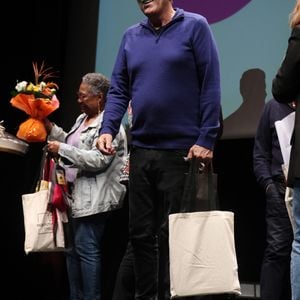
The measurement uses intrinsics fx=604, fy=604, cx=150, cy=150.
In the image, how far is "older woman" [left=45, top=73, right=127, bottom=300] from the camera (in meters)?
2.81

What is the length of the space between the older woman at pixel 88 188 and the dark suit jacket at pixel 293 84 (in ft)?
3.69

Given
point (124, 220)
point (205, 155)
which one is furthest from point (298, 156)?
point (124, 220)

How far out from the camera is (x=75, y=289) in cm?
289

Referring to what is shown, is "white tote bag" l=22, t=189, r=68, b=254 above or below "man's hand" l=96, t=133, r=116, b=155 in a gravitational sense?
below

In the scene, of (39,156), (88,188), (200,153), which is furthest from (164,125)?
(39,156)

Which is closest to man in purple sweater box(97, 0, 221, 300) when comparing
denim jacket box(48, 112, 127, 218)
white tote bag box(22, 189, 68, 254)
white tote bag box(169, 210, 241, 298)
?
white tote bag box(169, 210, 241, 298)

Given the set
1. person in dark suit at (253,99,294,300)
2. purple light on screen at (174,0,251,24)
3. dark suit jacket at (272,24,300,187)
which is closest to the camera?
dark suit jacket at (272,24,300,187)

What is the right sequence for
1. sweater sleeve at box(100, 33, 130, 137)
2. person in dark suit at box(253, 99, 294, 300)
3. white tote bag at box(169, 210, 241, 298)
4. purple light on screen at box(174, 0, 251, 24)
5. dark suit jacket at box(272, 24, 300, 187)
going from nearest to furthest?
dark suit jacket at box(272, 24, 300, 187) → white tote bag at box(169, 210, 241, 298) → sweater sleeve at box(100, 33, 130, 137) → person in dark suit at box(253, 99, 294, 300) → purple light on screen at box(174, 0, 251, 24)

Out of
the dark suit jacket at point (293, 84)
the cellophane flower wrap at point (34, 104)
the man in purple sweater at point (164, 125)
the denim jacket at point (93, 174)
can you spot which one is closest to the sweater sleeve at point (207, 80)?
the man in purple sweater at point (164, 125)

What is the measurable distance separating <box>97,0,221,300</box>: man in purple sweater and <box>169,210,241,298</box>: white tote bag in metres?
0.10

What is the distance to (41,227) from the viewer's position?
2811 mm

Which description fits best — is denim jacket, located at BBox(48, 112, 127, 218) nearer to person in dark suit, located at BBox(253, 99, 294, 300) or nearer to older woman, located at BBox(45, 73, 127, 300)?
older woman, located at BBox(45, 73, 127, 300)

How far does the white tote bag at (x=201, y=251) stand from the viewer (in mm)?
1990

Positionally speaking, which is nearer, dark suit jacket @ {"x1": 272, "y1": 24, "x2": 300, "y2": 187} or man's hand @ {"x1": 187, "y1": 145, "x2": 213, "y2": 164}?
dark suit jacket @ {"x1": 272, "y1": 24, "x2": 300, "y2": 187}
